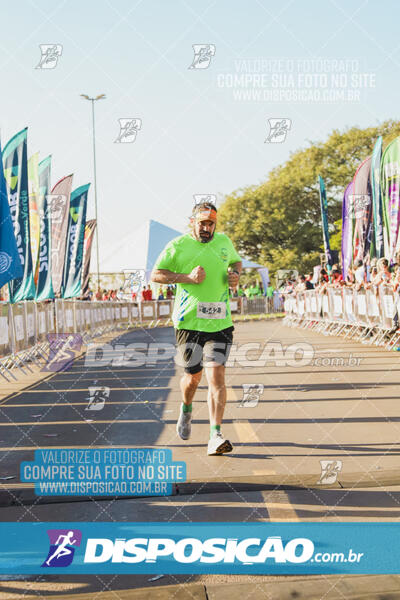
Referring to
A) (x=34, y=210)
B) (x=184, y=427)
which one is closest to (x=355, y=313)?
(x=34, y=210)

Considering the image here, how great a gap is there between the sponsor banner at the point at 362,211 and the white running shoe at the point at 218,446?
1601 cm

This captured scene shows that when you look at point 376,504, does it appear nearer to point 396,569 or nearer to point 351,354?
point 396,569

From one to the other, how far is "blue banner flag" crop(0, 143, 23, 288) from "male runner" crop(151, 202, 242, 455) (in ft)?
20.7

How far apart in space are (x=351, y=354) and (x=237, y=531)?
38.0 feet

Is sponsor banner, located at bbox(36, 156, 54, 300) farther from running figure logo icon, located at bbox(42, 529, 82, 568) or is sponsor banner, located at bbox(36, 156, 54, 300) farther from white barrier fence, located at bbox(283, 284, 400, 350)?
running figure logo icon, located at bbox(42, 529, 82, 568)

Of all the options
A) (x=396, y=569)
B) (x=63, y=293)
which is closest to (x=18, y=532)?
(x=396, y=569)

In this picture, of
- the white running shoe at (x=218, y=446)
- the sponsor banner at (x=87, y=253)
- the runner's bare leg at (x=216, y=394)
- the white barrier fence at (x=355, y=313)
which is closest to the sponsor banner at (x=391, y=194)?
the white barrier fence at (x=355, y=313)

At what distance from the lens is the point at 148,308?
3466cm

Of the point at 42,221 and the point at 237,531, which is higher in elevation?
the point at 42,221

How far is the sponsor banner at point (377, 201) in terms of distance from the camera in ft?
65.3

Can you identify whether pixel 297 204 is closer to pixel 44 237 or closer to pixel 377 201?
pixel 377 201

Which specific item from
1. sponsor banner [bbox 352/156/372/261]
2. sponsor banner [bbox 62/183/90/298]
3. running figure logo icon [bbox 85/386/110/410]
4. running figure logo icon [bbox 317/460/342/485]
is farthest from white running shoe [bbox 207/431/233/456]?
sponsor banner [bbox 62/183/90/298]

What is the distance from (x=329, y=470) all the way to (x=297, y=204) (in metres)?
→ 57.3

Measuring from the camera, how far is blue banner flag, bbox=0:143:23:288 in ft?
40.1
